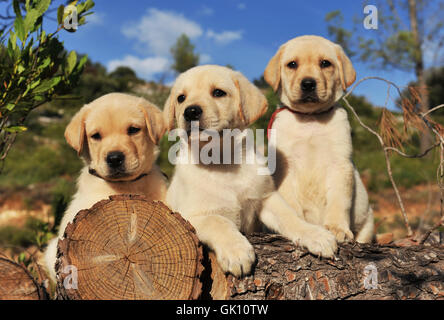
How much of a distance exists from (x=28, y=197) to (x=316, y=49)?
12.3 metres

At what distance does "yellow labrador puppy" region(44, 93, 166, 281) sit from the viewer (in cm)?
332

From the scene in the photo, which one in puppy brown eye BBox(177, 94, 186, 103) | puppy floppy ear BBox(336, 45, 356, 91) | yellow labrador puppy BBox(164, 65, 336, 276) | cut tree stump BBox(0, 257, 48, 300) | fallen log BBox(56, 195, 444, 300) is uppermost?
puppy floppy ear BBox(336, 45, 356, 91)

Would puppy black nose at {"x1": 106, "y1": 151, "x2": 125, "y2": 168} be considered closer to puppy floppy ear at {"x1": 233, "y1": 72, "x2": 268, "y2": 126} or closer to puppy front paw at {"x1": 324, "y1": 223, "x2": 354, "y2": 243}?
puppy floppy ear at {"x1": 233, "y1": 72, "x2": 268, "y2": 126}

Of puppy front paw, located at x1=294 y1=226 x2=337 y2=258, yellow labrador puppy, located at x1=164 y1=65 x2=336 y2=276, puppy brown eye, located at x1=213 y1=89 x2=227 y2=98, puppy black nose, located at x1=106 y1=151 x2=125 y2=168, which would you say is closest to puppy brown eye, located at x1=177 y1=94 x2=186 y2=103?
yellow labrador puppy, located at x1=164 y1=65 x2=336 y2=276

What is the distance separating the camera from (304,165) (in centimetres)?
381

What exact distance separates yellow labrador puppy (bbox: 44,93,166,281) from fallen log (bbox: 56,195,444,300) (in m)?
0.65

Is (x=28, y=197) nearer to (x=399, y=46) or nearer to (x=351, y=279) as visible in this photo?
(x=351, y=279)

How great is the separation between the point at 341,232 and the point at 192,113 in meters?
1.64

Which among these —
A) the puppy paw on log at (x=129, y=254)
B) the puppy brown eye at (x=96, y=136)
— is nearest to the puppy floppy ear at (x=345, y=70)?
the puppy paw on log at (x=129, y=254)

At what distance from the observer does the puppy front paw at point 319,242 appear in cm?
276

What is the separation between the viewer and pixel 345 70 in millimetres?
3830

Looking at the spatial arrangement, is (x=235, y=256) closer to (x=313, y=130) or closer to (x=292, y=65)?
(x=313, y=130)

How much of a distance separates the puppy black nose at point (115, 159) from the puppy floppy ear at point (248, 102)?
1096 millimetres

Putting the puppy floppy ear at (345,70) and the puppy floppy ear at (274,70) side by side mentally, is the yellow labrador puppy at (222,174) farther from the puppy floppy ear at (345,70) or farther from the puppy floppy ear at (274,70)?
the puppy floppy ear at (345,70)
